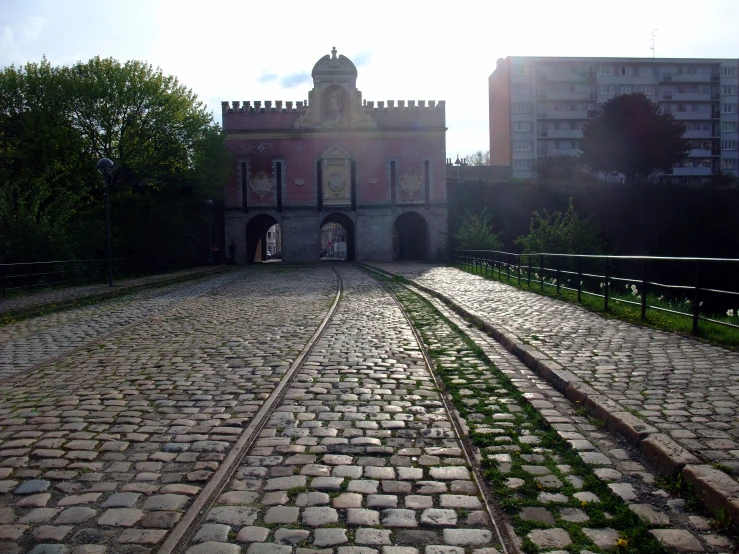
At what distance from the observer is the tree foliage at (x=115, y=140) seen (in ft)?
109

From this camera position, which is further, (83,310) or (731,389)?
(83,310)

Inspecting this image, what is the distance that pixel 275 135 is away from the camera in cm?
4831

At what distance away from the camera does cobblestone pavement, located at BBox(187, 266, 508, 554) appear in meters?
3.09

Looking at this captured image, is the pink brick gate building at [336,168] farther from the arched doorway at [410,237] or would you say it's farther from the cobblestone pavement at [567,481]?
the cobblestone pavement at [567,481]

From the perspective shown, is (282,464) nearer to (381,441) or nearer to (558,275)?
(381,441)

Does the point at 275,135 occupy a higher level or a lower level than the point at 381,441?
higher

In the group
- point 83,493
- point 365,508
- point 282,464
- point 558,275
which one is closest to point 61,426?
point 83,493

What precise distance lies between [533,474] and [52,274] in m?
19.3

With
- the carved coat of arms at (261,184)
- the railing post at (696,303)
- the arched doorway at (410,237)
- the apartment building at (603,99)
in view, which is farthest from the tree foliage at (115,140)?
the apartment building at (603,99)

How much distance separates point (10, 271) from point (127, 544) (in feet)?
57.4

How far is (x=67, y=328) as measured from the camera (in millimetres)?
11352

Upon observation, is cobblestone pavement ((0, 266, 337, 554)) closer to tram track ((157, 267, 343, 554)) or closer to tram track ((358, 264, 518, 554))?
tram track ((157, 267, 343, 554))

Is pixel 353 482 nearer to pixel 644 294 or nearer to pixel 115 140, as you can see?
pixel 644 294

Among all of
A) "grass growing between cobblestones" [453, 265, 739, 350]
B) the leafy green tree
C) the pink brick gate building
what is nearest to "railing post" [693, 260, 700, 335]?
"grass growing between cobblestones" [453, 265, 739, 350]
